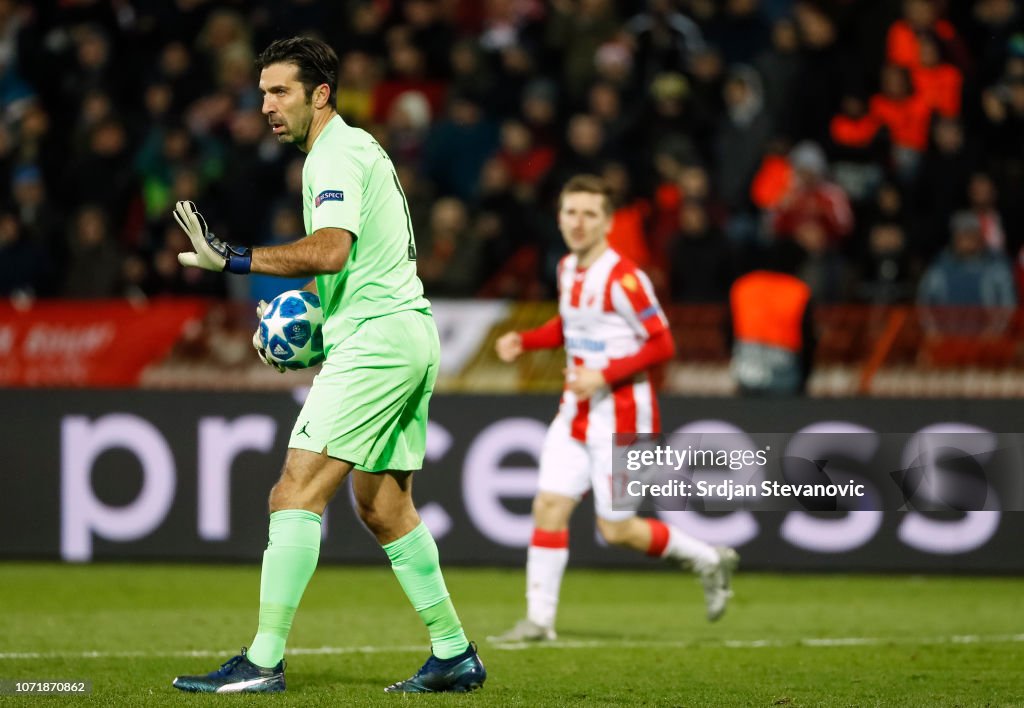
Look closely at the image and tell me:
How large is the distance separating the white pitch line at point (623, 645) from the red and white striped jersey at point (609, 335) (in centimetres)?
102

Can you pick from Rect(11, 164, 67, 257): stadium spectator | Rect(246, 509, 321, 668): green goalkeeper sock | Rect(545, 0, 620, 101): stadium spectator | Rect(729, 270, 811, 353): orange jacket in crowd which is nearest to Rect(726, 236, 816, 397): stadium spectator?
Rect(729, 270, 811, 353): orange jacket in crowd

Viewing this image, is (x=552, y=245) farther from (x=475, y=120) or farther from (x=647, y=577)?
(x=647, y=577)

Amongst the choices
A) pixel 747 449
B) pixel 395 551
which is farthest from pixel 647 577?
pixel 395 551

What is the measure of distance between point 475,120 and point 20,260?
13.5 ft

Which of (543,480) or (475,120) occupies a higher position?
(475,120)

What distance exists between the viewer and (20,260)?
1431 centimetres

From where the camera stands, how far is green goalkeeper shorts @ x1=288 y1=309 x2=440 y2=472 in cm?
582

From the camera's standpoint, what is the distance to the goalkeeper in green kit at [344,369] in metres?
5.75

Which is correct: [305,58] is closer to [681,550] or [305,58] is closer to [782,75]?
[681,550]

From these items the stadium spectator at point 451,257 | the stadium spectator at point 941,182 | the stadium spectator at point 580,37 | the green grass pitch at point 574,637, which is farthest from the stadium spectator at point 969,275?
the stadium spectator at point 580,37

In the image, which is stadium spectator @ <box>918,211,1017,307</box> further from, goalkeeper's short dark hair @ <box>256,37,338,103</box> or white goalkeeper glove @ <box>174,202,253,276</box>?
white goalkeeper glove @ <box>174,202,253,276</box>

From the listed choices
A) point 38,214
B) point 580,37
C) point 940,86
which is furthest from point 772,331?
point 38,214

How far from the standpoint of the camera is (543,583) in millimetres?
8086

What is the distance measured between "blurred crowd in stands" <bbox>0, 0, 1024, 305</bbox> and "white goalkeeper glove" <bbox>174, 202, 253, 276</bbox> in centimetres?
670
